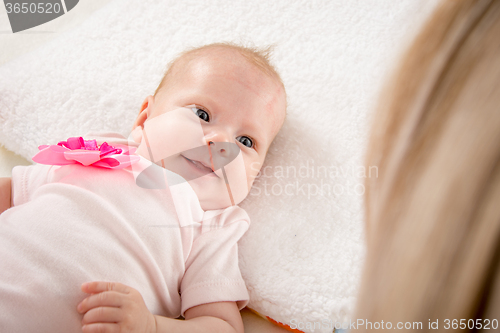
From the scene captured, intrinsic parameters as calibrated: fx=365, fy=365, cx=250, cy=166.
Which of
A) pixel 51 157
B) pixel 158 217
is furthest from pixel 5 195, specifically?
pixel 158 217

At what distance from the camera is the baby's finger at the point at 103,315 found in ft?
2.21

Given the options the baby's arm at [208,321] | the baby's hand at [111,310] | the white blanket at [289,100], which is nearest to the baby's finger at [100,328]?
the baby's hand at [111,310]

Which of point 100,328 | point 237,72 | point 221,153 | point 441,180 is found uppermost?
point 441,180

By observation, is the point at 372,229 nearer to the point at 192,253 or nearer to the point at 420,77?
the point at 420,77

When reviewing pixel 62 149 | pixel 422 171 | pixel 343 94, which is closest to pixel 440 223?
pixel 422 171

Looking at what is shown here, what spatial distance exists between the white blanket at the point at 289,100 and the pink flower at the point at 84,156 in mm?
307

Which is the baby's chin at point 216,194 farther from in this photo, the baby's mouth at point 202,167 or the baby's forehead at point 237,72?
the baby's forehead at point 237,72

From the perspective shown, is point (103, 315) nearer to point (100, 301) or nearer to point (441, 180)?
point (100, 301)

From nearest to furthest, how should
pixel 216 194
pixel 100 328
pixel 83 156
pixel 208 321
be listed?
pixel 100 328 < pixel 208 321 < pixel 83 156 < pixel 216 194

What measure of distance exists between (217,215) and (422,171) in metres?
0.80

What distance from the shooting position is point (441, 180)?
270 millimetres

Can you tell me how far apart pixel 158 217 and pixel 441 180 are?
743 millimetres

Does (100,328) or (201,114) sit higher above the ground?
(201,114)

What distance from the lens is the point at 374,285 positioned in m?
0.29
